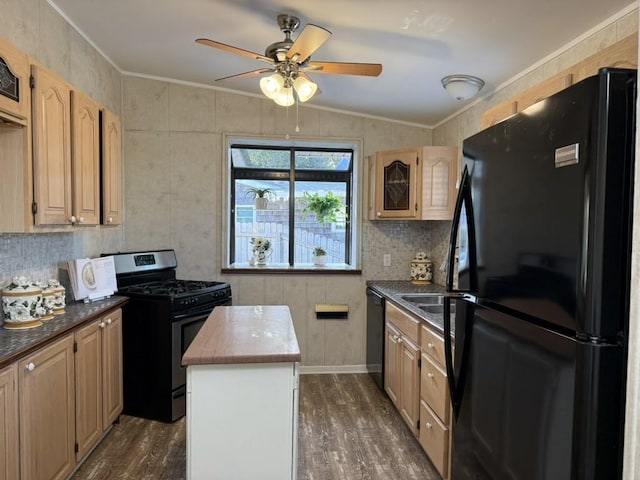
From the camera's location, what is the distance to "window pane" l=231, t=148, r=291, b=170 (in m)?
4.18

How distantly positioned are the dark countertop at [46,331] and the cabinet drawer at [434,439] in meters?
2.08

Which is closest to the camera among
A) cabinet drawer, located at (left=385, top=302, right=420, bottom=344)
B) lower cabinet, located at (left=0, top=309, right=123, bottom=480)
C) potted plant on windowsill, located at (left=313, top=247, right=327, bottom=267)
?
lower cabinet, located at (left=0, top=309, right=123, bottom=480)

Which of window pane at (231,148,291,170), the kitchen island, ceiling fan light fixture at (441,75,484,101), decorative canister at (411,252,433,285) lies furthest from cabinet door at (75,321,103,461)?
ceiling fan light fixture at (441,75,484,101)

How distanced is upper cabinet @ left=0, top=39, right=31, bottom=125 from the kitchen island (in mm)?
1314

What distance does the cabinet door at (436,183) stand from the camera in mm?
3402

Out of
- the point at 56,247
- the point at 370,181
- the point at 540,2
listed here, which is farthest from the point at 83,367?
the point at 540,2

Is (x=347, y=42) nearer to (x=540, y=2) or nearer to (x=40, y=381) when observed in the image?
(x=540, y=2)

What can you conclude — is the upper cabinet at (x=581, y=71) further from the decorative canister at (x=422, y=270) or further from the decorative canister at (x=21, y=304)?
the decorative canister at (x=21, y=304)

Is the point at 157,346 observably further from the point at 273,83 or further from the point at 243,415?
the point at 273,83

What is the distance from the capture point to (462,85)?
276 cm

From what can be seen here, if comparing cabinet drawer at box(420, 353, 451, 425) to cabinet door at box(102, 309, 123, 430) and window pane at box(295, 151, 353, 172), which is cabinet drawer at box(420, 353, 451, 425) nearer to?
cabinet door at box(102, 309, 123, 430)

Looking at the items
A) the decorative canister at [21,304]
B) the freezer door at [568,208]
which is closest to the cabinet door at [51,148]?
the decorative canister at [21,304]

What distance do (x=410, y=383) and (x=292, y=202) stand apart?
2.26m

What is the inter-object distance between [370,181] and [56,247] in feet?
8.76
